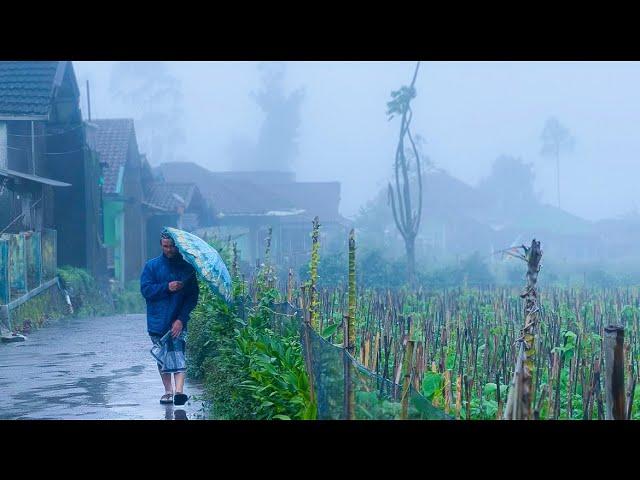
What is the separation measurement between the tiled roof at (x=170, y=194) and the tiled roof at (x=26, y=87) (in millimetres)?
9779

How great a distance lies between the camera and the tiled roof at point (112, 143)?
23234mm

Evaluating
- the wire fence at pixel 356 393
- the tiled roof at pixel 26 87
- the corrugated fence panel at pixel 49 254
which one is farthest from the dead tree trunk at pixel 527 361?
the tiled roof at pixel 26 87

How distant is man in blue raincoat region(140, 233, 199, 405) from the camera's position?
299 inches

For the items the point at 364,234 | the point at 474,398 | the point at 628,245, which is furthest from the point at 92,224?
the point at 628,245

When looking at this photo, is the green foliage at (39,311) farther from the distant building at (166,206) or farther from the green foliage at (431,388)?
the green foliage at (431,388)

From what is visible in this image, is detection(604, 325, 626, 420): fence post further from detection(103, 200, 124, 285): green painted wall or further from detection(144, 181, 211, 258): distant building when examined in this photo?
detection(144, 181, 211, 258): distant building

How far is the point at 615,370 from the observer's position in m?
4.98

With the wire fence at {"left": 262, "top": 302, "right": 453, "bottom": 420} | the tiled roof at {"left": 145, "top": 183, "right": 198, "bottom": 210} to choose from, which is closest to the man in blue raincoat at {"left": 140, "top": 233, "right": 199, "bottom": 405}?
the wire fence at {"left": 262, "top": 302, "right": 453, "bottom": 420}

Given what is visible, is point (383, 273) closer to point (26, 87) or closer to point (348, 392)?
point (26, 87)

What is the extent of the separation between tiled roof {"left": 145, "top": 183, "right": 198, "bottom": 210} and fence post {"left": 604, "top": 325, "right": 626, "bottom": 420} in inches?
896

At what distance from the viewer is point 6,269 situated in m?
14.0

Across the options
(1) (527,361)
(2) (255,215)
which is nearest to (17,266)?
(1) (527,361)

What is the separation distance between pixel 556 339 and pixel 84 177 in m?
12.6
